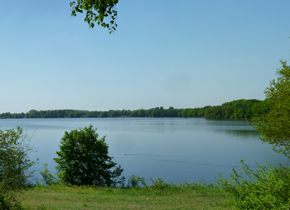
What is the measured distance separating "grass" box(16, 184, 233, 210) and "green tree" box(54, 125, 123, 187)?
8.31 feet

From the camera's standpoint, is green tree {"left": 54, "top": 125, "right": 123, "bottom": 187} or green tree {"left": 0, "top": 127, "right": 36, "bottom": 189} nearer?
green tree {"left": 0, "top": 127, "right": 36, "bottom": 189}

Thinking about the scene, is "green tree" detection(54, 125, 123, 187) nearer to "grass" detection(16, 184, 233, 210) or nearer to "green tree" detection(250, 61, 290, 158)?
"grass" detection(16, 184, 233, 210)

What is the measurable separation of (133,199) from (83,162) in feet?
19.1

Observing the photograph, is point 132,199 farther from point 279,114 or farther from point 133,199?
point 279,114

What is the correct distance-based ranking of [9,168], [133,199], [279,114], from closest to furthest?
1. [9,168]
2. [133,199]
3. [279,114]

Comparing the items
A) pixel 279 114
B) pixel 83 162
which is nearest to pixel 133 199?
pixel 83 162

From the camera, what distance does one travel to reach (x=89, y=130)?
15172 mm

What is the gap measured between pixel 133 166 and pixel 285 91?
12736 millimetres

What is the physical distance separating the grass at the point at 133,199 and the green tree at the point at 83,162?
253 centimetres

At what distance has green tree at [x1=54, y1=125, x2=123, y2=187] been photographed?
46.5 feet

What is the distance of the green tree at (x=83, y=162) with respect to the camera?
14.2m

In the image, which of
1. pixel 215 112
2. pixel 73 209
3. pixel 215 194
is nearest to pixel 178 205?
pixel 215 194

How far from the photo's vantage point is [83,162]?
47.2 feet

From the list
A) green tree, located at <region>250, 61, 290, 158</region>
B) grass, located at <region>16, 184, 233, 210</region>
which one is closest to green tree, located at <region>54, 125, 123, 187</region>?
grass, located at <region>16, 184, 233, 210</region>
